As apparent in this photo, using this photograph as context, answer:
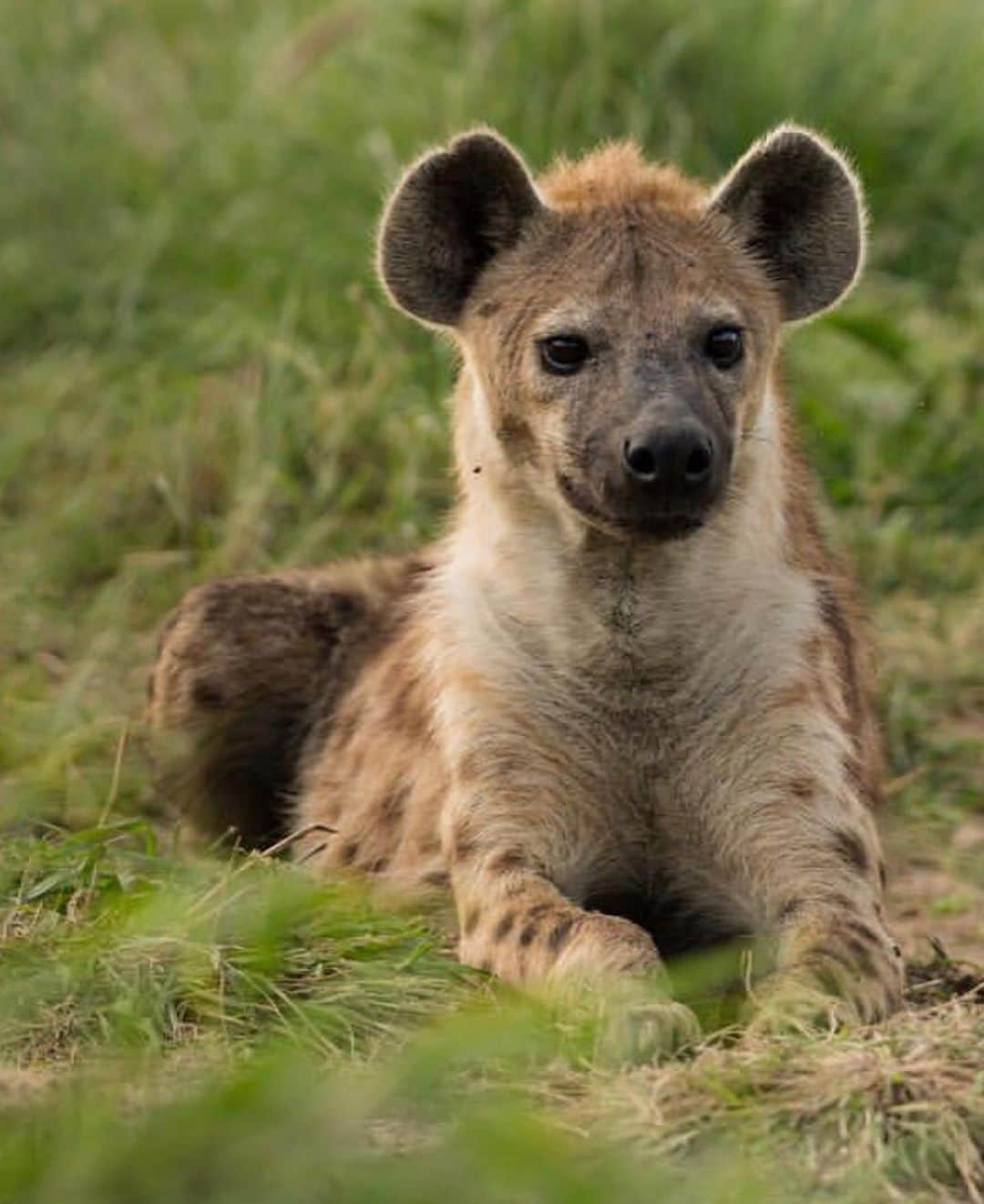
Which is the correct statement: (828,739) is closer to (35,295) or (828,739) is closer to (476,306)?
(476,306)

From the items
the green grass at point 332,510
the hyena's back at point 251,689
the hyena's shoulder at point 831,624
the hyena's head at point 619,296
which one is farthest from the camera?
the hyena's back at point 251,689

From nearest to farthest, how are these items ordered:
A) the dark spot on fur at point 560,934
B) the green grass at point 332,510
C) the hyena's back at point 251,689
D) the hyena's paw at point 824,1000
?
1. the green grass at point 332,510
2. the hyena's paw at point 824,1000
3. the dark spot on fur at point 560,934
4. the hyena's back at point 251,689

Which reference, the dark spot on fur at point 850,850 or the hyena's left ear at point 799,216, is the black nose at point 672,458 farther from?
the hyena's left ear at point 799,216

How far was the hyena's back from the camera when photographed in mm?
4855

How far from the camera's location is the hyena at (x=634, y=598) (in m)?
3.71

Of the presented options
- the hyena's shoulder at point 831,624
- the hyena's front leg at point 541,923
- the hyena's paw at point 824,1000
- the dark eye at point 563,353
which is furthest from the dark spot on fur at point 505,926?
the dark eye at point 563,353

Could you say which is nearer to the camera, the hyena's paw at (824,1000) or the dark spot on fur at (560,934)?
the hyena's paw at (824,1000)

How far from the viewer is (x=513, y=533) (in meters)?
4.02

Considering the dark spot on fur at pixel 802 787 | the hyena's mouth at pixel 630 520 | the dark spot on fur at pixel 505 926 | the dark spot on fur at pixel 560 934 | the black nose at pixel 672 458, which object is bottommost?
the dark spot on fur at pixel 505 926

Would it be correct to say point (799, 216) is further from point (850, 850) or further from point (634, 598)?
point (850, 850)

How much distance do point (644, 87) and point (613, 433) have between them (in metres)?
3.01

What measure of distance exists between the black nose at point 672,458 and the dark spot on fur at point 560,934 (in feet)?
1.79

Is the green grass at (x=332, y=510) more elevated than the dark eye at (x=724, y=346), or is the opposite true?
the dark eye at (x=724, y=346)

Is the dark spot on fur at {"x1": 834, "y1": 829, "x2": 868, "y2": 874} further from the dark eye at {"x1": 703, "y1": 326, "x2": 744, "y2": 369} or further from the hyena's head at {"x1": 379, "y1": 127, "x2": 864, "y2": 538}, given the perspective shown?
the dark eye at {"x1": 703, "y1": 326, "x2": 744, "y2": 369}
